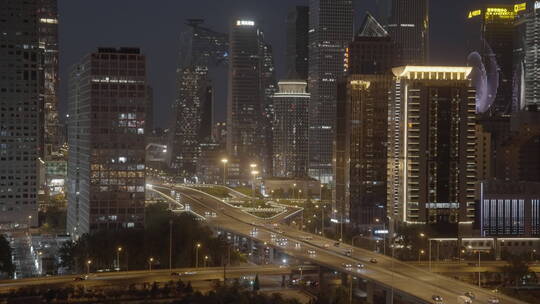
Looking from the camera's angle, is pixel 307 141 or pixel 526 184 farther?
pixel 307 141

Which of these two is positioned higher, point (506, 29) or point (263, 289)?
point (506, 29)

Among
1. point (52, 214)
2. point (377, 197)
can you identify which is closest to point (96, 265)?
point (52, 214)

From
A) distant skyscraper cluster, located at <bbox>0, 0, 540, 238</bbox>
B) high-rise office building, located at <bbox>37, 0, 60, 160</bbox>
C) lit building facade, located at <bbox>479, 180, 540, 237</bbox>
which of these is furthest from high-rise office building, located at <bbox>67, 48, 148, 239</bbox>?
high-rise office building, located at <bbox>37, 0, 60, 160</bbox>

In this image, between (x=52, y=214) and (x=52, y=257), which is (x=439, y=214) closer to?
(x=52, y=257)

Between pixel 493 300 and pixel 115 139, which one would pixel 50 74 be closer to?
pixel 115 139

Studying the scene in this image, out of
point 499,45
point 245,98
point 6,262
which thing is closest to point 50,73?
point 245,98
